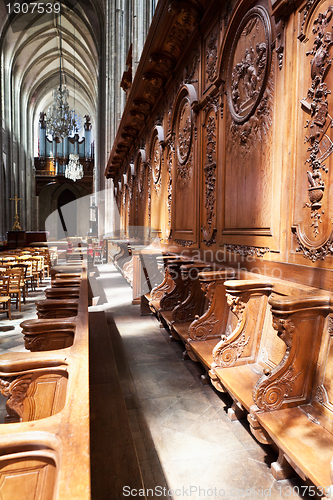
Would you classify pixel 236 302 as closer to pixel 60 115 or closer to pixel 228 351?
pixel 228 351

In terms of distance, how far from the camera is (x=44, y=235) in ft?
64.7

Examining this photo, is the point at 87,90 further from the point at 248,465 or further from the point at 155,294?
the point at 248,465

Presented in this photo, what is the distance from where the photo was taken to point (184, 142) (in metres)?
4.29

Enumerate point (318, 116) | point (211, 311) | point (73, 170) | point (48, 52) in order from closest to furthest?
1. point (318, 116)
2. point (211, 311)
3. point (73, 170)
4. point (48, 52)

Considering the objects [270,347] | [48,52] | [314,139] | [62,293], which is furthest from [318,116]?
[48,52]

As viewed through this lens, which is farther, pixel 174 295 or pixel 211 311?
pixel 174 295

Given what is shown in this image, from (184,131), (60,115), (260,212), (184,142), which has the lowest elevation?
(260,212)

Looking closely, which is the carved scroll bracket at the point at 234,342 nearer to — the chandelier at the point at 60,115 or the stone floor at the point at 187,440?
the stone floor at the point at 187,440

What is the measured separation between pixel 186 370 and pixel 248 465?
1227 millimetres

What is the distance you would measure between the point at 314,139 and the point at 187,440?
6.13 ft

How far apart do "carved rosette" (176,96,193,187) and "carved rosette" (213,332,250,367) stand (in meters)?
2.51

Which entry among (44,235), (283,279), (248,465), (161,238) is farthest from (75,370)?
(44,235)

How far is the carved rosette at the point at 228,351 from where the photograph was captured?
6.93 feet

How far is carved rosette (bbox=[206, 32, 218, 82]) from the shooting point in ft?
10.9
